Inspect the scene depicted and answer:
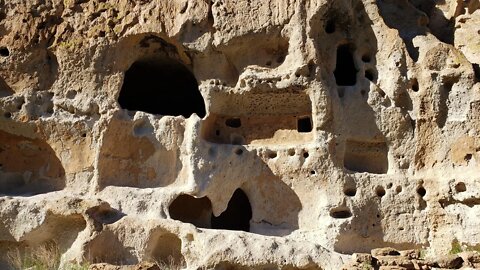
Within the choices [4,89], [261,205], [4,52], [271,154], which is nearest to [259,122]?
[271,154]

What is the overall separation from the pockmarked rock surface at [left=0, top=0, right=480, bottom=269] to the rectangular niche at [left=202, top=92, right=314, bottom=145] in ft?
0.09

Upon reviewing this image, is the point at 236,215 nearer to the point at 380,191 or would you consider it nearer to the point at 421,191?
the point at 380,191

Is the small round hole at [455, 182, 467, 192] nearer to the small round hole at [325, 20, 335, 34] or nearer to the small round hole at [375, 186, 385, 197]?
the small round hole at [375, 186, 385, 197]

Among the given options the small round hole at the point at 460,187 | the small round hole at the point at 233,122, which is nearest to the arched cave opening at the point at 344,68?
the small round hole at the point at 233,122

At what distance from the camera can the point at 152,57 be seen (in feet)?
36.6

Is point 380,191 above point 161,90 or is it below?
below

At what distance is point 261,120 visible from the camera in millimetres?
A: 11047

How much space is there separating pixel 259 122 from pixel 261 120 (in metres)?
0.05

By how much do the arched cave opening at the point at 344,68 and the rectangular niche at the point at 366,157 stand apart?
1215 mm

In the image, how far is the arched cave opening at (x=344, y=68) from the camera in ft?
37.1

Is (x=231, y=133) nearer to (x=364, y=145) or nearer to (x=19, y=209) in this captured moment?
(x=364, y=145)

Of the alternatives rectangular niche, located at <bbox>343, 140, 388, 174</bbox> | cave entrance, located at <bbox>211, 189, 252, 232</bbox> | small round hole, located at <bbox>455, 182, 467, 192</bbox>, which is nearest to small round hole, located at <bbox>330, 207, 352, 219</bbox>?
rectangular niche, located at <bbox>343, 140, 388, 174</bbox>

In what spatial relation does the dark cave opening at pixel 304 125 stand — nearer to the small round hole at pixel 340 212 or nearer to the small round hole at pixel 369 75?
the small round hole at pixel 369 75

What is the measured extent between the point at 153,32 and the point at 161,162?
2.07 m
